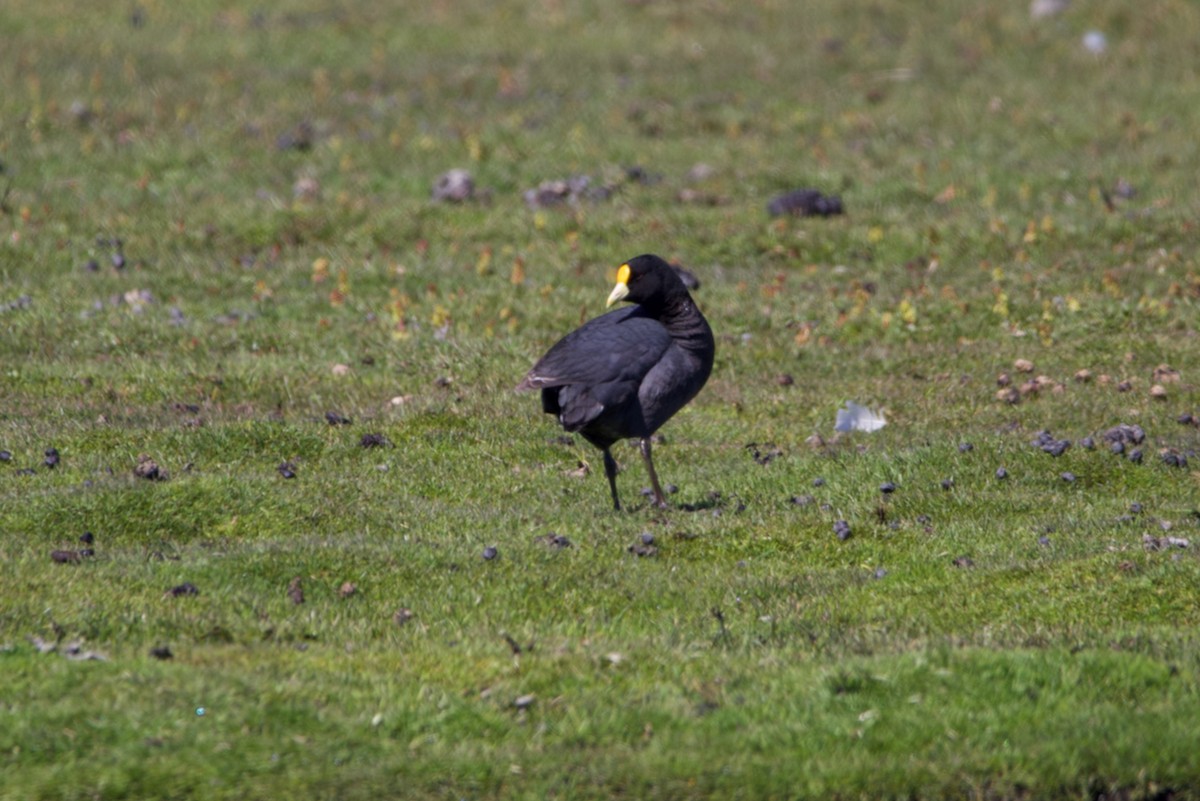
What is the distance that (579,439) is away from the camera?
15.4 meters

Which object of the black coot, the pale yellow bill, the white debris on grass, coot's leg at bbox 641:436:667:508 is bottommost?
the white debris on grass

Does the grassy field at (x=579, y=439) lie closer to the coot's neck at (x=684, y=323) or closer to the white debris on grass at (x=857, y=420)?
the white debris on grass at (x=857, y=420)

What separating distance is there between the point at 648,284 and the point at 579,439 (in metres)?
2.33

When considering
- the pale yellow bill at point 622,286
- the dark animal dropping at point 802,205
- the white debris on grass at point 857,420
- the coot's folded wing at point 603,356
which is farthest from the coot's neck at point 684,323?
the dark animal dropping at point 802,205

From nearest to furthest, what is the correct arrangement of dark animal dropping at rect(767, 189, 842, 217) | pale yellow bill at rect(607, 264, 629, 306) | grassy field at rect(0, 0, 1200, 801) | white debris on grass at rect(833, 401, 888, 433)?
grassy field at rect(0, 0, 1200, 801)
pale yellow bill at rect(607, 264, 629, 306)
white debris on grass at rect(833, 401, 888, 433)
dark animal dropping at rect(767, 189, 842, 217)

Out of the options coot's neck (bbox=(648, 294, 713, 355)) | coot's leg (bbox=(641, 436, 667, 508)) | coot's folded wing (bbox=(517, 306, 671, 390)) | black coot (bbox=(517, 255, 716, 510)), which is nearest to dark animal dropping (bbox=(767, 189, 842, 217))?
black coot (bbox=(517, 255, 716, 510))

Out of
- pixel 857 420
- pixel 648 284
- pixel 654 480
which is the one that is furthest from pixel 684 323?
pixel 857 420

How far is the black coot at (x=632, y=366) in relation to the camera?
42.0ft

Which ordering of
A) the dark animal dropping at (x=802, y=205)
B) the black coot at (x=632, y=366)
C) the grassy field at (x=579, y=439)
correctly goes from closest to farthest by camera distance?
the grassy field at (x=579, y=439) → the black coot at (x=632, y=366) → the dark animal dropping at (x=802, y=205)

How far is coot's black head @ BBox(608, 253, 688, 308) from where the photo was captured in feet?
44.9

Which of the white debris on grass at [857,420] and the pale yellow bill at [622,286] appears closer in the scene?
the pale yellow bill at [622,286]

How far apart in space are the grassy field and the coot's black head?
1726 millimetres

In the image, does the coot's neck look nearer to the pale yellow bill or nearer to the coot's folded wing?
the coot's folded wing

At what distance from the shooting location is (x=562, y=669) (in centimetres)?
942
